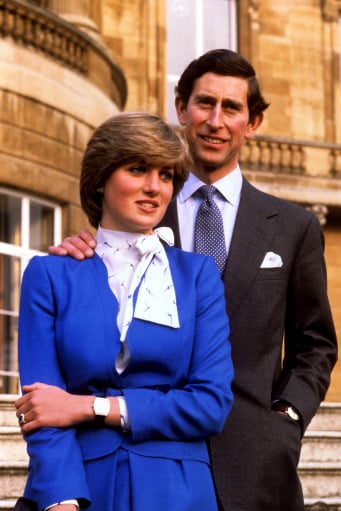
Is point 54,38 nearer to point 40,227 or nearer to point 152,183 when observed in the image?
point 40,227

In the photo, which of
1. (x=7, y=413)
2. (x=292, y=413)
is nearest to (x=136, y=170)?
(x=292, y=413)

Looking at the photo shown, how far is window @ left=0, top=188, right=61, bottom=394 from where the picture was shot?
1227cm

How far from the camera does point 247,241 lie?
374 cm

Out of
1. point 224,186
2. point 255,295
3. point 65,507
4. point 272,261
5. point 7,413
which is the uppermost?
point 224,186

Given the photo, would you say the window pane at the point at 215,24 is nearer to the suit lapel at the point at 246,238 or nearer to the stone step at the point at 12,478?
the stone step at the point at 12,478

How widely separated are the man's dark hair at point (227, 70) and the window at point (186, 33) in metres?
16.9

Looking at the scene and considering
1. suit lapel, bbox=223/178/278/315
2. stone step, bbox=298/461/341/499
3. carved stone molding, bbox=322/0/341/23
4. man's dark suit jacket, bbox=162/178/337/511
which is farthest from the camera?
carved stone molding, bbox=322/0/341/23

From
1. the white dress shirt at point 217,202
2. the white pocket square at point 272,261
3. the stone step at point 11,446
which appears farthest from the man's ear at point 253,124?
the stone step at point 11,446

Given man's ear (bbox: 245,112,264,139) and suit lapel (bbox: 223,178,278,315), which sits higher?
man's ear (bbox: 245,112,264,139)

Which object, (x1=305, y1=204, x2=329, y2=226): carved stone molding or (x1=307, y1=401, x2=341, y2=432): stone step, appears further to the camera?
(x1=305, y1=204, x2=329, y2=226): carved stone molding

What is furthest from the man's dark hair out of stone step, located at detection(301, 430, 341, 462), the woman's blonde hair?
stone step, located at detection(301, 430, 341, 462)

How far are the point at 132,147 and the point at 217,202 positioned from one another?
0.87 metres

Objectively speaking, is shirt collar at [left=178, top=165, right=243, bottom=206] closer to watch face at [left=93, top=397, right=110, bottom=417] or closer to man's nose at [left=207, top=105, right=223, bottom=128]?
man's nose at [left=207, top=105, right=223, bottom=128]

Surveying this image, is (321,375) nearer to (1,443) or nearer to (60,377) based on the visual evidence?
(60,377)
